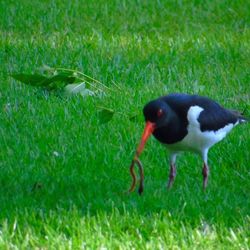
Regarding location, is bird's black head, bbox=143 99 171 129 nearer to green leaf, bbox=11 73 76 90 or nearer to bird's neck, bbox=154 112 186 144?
A: bird's neck, bbox=154 112 186 144

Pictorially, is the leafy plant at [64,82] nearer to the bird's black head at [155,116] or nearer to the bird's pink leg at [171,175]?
the bird's pink leg at [171,175]

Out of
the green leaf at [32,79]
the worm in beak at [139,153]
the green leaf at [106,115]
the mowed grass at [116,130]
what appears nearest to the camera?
the mowed grass at [116,130]

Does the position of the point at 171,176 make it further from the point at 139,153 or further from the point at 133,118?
the point at 133,118

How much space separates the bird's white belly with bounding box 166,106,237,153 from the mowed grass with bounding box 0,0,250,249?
32 cm

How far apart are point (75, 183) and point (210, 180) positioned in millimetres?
1055

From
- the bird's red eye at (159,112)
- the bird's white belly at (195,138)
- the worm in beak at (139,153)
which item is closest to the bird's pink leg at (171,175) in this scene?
the bird's white belly at (195,138)

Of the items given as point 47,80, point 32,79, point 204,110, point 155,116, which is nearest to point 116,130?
point 47,80

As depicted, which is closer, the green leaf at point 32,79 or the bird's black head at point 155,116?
the bird's black head at point 155,116

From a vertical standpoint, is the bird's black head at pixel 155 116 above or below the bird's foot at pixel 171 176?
above

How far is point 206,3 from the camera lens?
12.3 meters

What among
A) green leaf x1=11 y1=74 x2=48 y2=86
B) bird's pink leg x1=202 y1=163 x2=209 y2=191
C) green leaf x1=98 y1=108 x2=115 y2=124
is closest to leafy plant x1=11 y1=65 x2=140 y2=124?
green leaf x1=11 y1=74 x2=48 y2=86

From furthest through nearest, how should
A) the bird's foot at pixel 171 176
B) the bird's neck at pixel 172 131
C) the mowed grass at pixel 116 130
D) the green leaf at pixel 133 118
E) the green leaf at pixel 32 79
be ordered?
the green leaf at pixel 32 79 < the green leaf at pixel 133 118 < the bird's foot at pixel 171 176 < the bird's neck at pixel 172 131 < the mowed grass at pixel 116 130

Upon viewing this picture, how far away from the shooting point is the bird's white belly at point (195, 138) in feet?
21.6

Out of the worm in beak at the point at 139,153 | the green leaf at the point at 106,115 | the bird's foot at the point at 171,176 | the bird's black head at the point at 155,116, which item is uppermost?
the bird's black head at the point at 155,116
